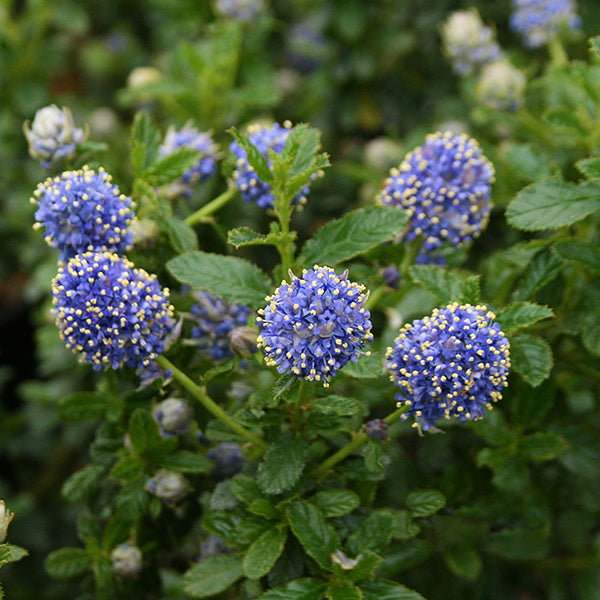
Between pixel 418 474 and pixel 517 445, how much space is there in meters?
0.25

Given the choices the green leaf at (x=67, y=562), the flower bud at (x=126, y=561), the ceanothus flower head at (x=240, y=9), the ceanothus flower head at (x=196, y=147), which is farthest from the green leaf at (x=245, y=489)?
the ceanothus flower head at (x=240, y=9)

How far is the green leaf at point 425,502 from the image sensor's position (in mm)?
1273

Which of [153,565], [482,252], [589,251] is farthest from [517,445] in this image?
[482,252]

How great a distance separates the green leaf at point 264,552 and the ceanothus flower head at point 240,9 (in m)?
1.73

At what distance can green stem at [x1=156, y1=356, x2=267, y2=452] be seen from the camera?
1.29 m

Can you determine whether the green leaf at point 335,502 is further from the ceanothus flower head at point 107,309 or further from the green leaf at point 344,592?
the ceanothus flower head at point 107,309

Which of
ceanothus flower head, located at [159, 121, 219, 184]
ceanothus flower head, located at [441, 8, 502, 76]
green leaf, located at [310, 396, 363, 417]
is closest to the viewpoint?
green leaf, located at [310, 396, 363, 417]

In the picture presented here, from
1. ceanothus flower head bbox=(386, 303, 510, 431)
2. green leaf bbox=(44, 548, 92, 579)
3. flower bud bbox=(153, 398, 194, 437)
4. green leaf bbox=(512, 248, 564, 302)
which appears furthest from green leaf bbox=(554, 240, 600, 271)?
green leaf bbox=(44, 548, 92, 579)

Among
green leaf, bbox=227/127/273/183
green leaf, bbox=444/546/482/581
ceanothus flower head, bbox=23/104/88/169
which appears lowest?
green leaf, bbox=444/546/482/581

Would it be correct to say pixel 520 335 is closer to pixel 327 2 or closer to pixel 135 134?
pixel 135 134

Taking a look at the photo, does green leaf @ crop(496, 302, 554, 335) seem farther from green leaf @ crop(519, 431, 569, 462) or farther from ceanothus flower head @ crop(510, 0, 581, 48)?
ceanothus flower head @ crop(510, 0, 581, 48)

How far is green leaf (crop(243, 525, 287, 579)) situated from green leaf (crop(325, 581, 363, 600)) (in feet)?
0.33

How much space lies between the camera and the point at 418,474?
5.59ft

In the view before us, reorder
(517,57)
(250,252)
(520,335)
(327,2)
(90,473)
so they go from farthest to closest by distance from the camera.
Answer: (327,2) → (250,252) → (517,57) → (90,473) → (520,335)
